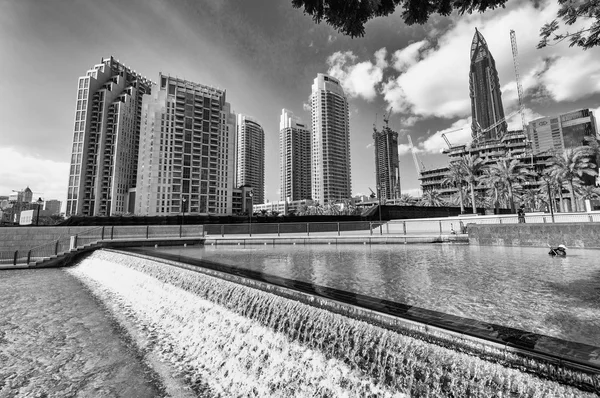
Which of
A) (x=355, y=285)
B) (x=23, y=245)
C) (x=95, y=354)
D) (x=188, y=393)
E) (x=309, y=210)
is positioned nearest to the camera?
(x=188, y=393)

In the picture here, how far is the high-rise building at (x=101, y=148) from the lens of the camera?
119m

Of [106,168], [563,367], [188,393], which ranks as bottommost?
[188,393]

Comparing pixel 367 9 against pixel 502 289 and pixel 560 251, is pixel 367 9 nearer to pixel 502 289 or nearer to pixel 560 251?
pixel 502 289

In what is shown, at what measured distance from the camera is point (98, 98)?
126 metres

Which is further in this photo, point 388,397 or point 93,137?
point 93,137

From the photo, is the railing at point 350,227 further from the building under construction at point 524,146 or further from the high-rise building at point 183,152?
the high-rise building at point 183,152

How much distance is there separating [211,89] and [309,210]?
79.5m

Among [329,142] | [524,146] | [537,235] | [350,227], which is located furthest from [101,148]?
[524,146]

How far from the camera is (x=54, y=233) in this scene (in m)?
26.8

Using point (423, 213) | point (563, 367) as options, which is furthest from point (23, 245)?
point (423, 213)

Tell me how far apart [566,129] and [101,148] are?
269 m

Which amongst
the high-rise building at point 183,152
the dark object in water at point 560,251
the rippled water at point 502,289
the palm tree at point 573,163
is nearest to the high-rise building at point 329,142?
the high-rise building at point 183,152

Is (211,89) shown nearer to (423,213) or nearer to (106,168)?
(106,168)

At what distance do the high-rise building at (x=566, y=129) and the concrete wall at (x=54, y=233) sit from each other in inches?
7348
